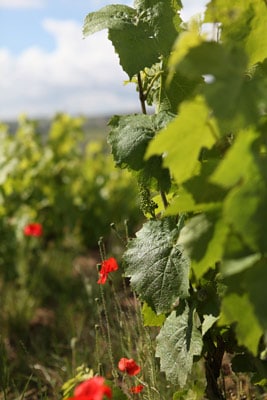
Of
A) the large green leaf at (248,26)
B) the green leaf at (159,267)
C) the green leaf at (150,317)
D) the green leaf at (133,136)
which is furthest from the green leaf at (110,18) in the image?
the green leaf at (150,317)

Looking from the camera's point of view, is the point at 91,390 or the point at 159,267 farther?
the point at 159,267

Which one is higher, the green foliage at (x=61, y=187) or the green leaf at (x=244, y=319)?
the green foliage at (x=61, y=187)

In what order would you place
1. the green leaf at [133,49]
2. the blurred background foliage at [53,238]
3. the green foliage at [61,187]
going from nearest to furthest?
the green leaf at [133,49] → the blurred background foliage at [53,238] → the green foliage at [61,187]

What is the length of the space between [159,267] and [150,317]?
0.85 feet

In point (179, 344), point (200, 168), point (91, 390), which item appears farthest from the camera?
point (179, 344)

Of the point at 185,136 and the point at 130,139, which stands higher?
the point at 130,139

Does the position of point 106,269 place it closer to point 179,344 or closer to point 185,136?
point 179,344

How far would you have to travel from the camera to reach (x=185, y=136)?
3.79ft

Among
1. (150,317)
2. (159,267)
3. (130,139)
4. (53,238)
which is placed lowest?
(150,317)

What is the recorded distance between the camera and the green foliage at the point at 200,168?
1062mm

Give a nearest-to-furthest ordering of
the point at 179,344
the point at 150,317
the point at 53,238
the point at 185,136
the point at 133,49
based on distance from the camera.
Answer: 1. the point at 185,136
2. the point at 133,49
3. the point at 179,344
4. the point at 150,317
5. the point at 53,238

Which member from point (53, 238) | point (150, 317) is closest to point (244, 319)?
point (150, 317)

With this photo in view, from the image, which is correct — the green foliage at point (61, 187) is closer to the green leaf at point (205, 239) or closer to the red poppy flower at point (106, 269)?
the red poppy flower at point (106, 269)

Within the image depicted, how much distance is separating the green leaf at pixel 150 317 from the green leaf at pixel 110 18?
30.5 inches
